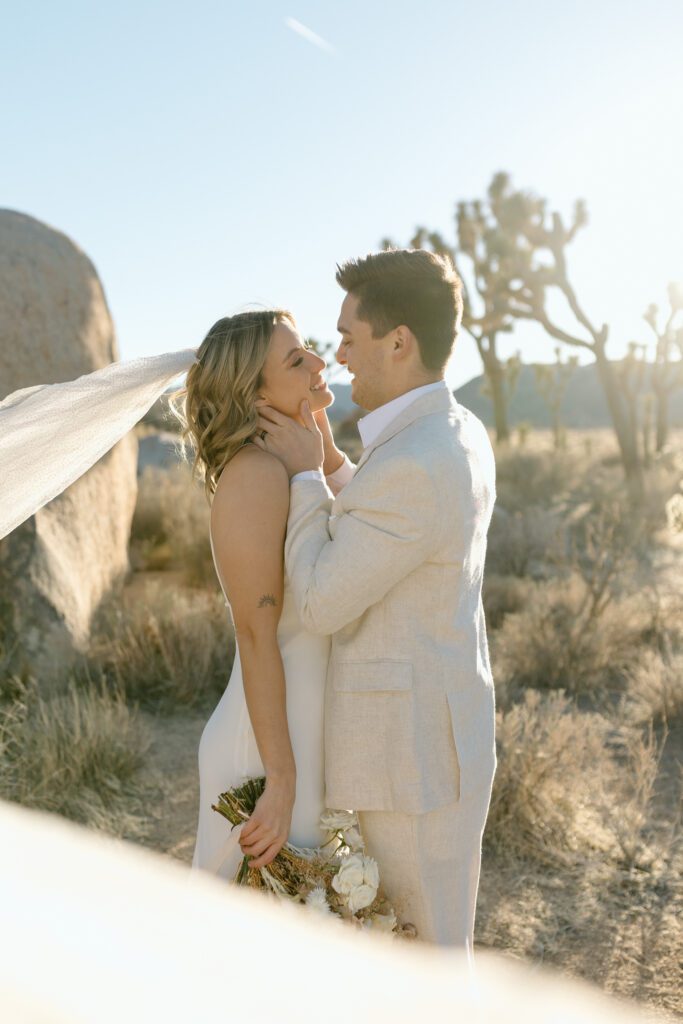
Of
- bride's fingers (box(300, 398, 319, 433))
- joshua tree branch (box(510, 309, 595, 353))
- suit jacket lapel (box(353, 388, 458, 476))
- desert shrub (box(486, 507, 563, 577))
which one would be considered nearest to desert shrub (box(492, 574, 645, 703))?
desert shrub (box(486, 507, 563, 577))

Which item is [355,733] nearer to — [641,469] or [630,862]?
[630,862]

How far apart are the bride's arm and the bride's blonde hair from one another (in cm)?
20

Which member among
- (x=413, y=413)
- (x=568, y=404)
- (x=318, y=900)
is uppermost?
(x=413, y=413)

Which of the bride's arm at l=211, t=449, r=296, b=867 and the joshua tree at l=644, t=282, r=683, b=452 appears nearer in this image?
the bride's arm at l=211, t=449, r=296, b=867

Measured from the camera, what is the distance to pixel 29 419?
2.79m

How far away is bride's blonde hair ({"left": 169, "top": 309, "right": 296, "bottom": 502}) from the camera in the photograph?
2.52 metres

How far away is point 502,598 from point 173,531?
346 cm

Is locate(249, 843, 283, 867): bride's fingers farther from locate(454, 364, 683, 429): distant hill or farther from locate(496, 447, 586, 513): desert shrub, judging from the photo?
locate(454, 364, 683, 429): distant hill

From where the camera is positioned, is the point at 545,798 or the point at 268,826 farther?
the point at 545,798

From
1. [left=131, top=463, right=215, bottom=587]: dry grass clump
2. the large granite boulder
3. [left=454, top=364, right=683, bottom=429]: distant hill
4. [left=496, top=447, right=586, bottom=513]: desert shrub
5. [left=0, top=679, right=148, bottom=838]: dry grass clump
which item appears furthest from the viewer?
[left=454, top=364, right=683, bottom=429]: distant hill

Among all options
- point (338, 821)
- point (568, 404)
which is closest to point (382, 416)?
point (338, 821)

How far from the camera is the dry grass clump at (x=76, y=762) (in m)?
4.73

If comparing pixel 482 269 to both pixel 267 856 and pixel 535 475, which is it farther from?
pixel 267 856

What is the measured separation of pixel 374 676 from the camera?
2281mm
